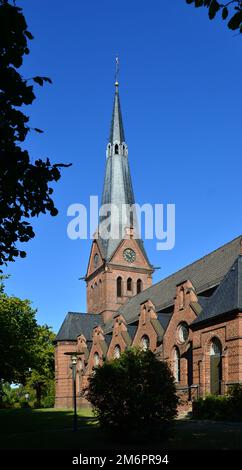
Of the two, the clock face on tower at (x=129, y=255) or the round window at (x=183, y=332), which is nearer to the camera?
the round window at (x=183, y=332)

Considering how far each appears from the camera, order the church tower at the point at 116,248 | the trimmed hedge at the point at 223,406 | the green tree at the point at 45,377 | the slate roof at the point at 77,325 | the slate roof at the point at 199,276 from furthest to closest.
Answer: the green tree at the point at 45,377
the church tower at the point at 116,248
the slate roof at the point at 77,325
the slate roof at the point at 199,276
the trimmed hedge at the point at 223,406

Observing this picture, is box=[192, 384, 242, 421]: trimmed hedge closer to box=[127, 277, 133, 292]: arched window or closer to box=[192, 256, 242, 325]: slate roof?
box=[192, 256, 242, 325]: slate roof

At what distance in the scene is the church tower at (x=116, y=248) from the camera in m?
60.8

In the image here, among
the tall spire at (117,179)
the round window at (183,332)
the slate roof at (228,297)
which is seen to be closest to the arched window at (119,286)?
the tall spire at (117,179)

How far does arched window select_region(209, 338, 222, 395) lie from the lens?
26.6 m

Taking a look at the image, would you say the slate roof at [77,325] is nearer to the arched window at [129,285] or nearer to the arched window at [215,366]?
the arched window at [129,285]

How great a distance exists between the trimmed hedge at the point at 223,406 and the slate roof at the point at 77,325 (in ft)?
112

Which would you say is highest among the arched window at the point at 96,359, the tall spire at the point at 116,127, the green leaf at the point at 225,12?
the tall spire at the point at 116,127

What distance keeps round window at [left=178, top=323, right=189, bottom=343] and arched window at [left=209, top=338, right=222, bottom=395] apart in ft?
21.3

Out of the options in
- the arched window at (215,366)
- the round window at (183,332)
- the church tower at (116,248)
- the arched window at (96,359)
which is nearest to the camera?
the arched window at (215,366)

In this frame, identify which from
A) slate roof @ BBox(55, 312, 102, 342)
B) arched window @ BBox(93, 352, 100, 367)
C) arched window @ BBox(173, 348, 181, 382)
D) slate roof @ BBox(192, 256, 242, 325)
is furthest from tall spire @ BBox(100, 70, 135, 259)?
slate roof @ BBox(192, 256, 242, 325)
